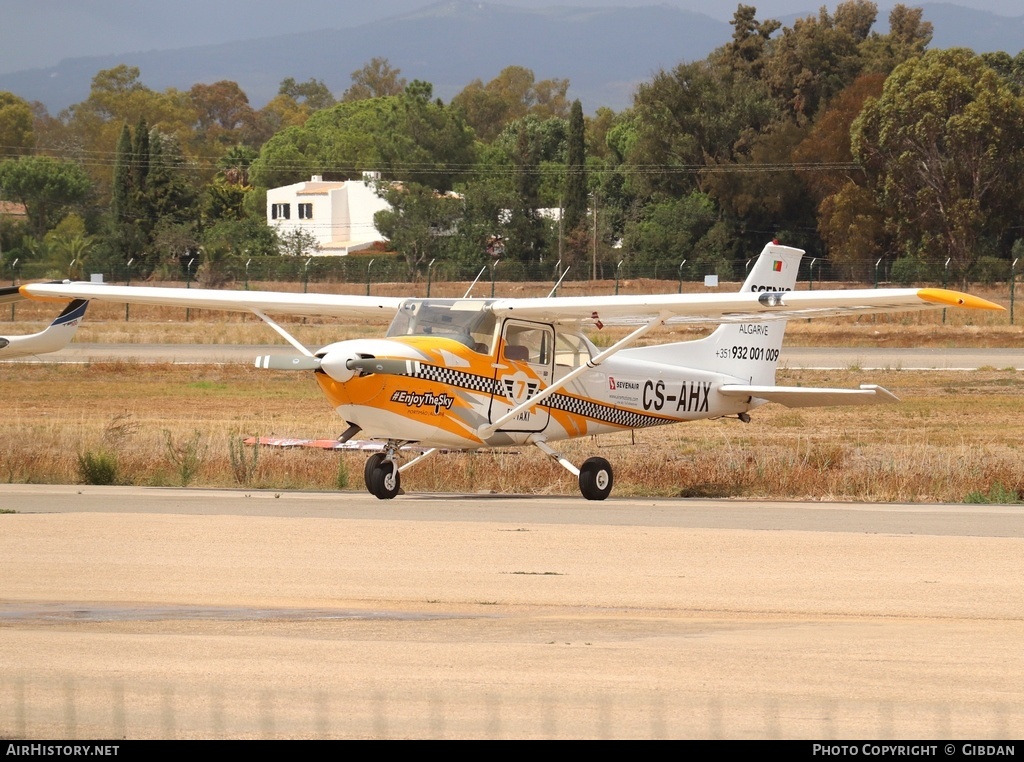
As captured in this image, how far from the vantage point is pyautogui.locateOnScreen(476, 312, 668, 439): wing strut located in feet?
54.7

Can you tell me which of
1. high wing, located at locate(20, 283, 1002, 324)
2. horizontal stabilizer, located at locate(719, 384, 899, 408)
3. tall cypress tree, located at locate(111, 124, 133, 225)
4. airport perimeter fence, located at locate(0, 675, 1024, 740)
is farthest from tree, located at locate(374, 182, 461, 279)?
airport perimeter fence, located at locate(0, 675, 1024, 740)

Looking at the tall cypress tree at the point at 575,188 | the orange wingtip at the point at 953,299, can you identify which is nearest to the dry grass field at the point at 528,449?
the orange wingtip at the point at 953,299

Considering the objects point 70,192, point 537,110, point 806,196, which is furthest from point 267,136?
point 806,196

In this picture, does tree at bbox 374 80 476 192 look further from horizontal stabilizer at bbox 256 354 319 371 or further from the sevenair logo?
horizontal stabilizer at bbox 256 354 319 371

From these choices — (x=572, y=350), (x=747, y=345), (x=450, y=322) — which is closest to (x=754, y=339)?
(x=747, y=345)

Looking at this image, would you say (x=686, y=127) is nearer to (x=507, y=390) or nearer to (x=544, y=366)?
(x=544, y=366)

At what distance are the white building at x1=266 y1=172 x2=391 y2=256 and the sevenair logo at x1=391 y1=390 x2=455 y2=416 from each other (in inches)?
3130

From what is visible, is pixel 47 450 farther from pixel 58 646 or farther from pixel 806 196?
pixel 806 196

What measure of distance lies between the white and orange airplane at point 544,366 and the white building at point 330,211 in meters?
77.0

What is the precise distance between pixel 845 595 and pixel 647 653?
8.34ft

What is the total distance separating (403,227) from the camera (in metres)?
82.9

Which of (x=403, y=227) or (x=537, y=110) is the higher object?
(x=537, y=110)

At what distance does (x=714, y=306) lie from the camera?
16.1m

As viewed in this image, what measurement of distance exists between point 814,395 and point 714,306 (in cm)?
255
